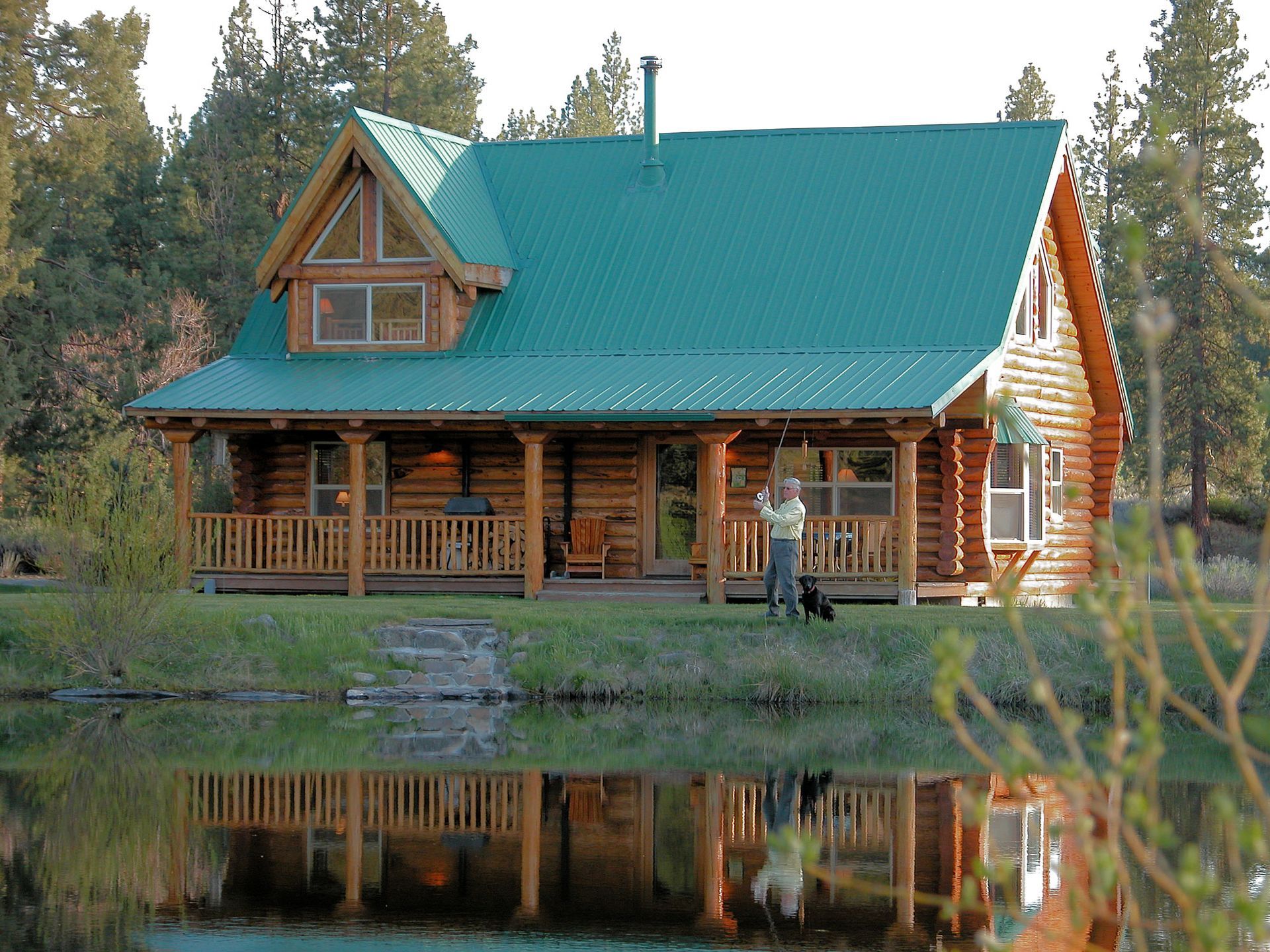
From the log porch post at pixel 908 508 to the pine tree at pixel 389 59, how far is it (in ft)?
94.9

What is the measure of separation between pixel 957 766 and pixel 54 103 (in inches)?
1201

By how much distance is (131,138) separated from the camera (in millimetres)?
46406

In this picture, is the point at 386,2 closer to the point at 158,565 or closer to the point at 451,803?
the point at 158,565

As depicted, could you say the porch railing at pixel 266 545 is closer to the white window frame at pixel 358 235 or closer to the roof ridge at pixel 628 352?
the roof ridge at pixel 628 352

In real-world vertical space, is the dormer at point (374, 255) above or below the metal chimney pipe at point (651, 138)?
below

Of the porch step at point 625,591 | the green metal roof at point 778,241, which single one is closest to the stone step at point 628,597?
the porch step at point 625,591

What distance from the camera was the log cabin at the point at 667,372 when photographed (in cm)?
2448

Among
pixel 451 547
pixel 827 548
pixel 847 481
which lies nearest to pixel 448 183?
pixel 451 547

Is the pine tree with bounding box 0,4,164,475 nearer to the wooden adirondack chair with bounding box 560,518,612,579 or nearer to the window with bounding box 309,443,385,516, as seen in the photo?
the window with bounding box 309,443,385,516

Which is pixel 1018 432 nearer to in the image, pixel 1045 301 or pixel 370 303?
pixel 1045 301

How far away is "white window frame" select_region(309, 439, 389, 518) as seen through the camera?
2764cm

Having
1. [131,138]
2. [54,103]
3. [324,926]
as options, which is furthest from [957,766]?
[131,138]

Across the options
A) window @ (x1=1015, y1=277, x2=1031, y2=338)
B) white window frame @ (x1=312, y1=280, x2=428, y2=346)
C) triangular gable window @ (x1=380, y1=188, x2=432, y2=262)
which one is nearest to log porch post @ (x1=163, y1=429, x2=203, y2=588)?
white window frame @ (x1=312, y1=280, x2=428, y2=346)

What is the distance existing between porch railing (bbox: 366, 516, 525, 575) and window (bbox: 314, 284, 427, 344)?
3.40m
